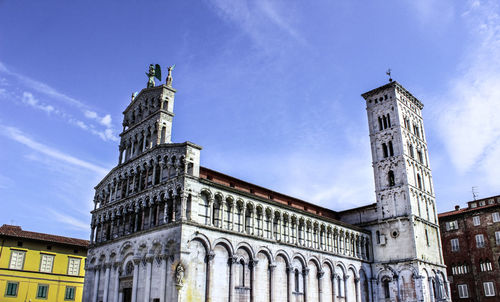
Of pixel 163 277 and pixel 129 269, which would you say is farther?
pixel 129 269

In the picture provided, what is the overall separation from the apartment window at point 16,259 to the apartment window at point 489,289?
5443 centimetres

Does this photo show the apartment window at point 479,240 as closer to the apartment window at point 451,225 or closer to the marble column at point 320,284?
the apartment window at point 451,225

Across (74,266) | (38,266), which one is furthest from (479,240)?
(38,266)

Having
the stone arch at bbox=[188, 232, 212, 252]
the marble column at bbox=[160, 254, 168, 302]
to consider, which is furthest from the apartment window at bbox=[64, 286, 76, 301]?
the stone arch at bbox=[188, 232, 212, 252]

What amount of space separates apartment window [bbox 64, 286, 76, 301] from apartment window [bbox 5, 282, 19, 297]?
5.26 metres

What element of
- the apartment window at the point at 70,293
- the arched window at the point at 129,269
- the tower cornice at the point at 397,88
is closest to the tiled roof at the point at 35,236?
the apartment window at the point at 70,293

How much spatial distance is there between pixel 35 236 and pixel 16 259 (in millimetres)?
3100

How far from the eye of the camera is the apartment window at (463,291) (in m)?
54.8

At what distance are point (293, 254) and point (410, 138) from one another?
2481cm

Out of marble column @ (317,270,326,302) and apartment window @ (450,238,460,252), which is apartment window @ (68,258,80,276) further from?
apartment window @ (450,238,460,252)

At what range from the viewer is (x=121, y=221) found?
124 feet

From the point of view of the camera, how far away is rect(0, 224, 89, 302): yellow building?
4269 centimetres

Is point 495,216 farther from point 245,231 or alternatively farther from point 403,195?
point 245,231

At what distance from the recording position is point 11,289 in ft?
139
